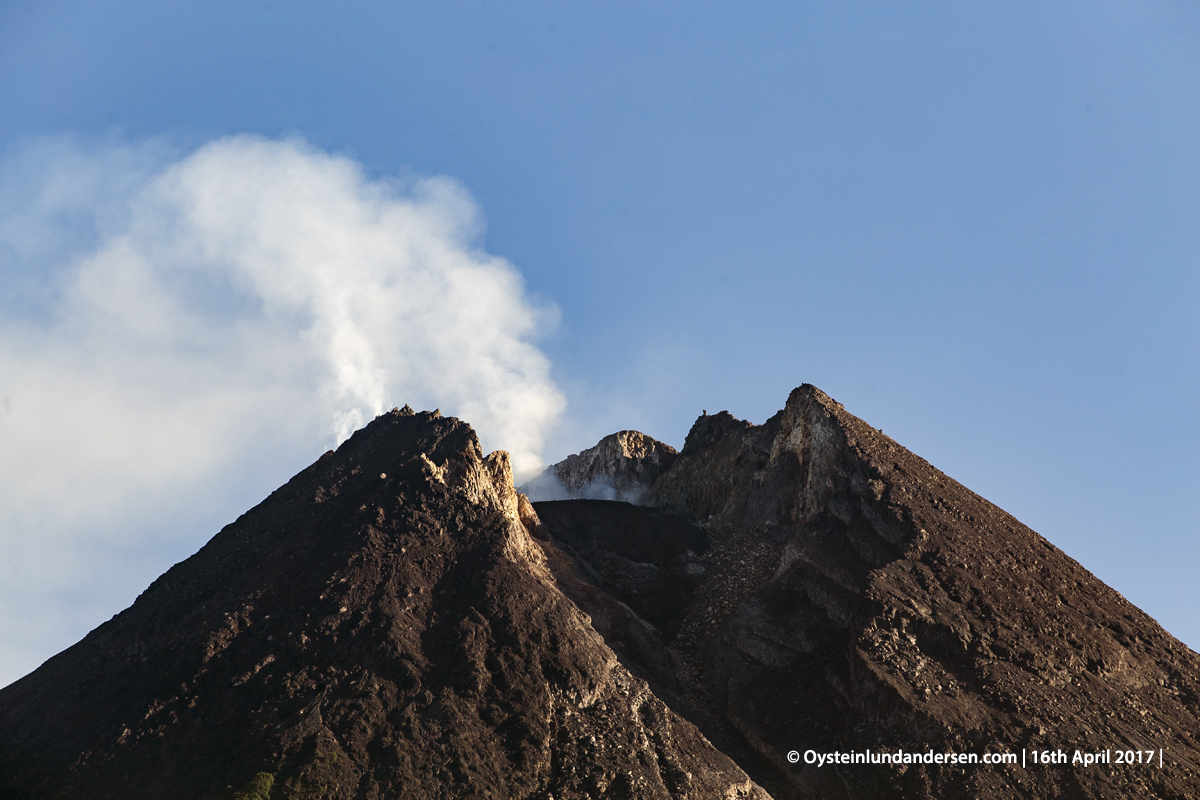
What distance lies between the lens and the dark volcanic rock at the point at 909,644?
43156 millimetres

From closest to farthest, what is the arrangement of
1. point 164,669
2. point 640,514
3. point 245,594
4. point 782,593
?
point 164,669
point 245,594
point 782,593
point 640,514

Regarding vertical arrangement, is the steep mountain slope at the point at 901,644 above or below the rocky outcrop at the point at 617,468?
below

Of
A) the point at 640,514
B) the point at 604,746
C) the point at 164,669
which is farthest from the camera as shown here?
the point at 640,514

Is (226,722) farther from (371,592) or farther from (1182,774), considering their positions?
(1182,774)

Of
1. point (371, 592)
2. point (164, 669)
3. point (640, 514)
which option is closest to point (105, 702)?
point (164, 669)

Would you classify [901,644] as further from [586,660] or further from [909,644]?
[586,660]

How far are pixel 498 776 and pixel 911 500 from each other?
36.8m

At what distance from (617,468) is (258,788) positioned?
238ft

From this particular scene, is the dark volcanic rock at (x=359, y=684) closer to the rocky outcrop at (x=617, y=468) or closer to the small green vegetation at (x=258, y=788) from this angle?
the small green vegetation at (x=258, y=788)

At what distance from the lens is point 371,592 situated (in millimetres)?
51500

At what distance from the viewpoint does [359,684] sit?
147 feet

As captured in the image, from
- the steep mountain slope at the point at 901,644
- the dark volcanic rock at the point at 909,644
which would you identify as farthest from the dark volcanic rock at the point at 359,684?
the dark volcanic rock at the point at 909,644

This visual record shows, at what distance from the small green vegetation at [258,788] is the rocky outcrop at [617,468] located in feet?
220

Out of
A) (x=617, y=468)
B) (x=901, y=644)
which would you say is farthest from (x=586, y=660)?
(x=617, y=468)
